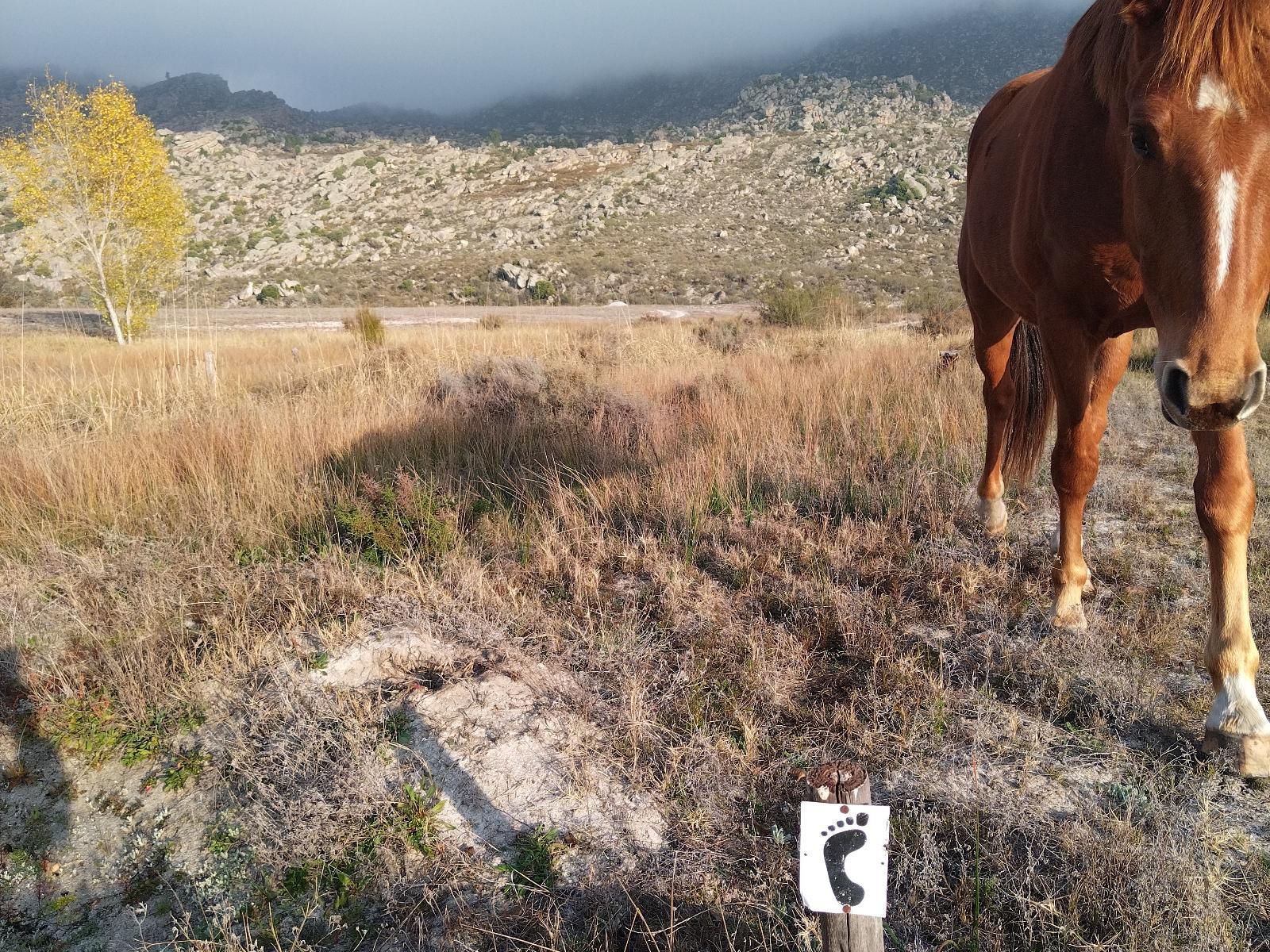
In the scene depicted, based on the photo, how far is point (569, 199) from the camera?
49000mm

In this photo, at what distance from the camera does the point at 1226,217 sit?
59.2 inches

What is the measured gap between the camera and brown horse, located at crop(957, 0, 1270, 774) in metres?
1.49

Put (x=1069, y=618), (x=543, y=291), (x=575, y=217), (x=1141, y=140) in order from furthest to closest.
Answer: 1. (x=575, y=217)
2. (x=543, y=291)
3. (x=1069, y=618)
4. (x=1141, y=140)

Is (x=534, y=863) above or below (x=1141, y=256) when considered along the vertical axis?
below

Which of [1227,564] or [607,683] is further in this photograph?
[607,683]

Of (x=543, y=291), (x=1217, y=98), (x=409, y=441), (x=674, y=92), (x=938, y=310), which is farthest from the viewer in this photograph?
(x=674, y=92)

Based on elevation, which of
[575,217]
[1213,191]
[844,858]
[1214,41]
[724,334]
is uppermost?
[575,217]

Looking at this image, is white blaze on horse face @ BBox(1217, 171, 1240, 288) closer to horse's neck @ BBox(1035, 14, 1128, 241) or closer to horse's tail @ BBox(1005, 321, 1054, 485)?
horse's neck @ BBox(1035, 14, 1128, 241)

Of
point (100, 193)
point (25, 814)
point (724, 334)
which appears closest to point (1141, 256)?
point (25, 814)

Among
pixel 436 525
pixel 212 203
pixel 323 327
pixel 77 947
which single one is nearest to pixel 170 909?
pixel 77 947

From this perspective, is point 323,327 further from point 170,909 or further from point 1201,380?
point 1201,380

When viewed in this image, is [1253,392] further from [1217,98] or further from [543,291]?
[543,291]

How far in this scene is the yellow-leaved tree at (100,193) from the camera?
17.2 metres

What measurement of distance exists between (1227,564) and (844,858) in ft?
6.49
